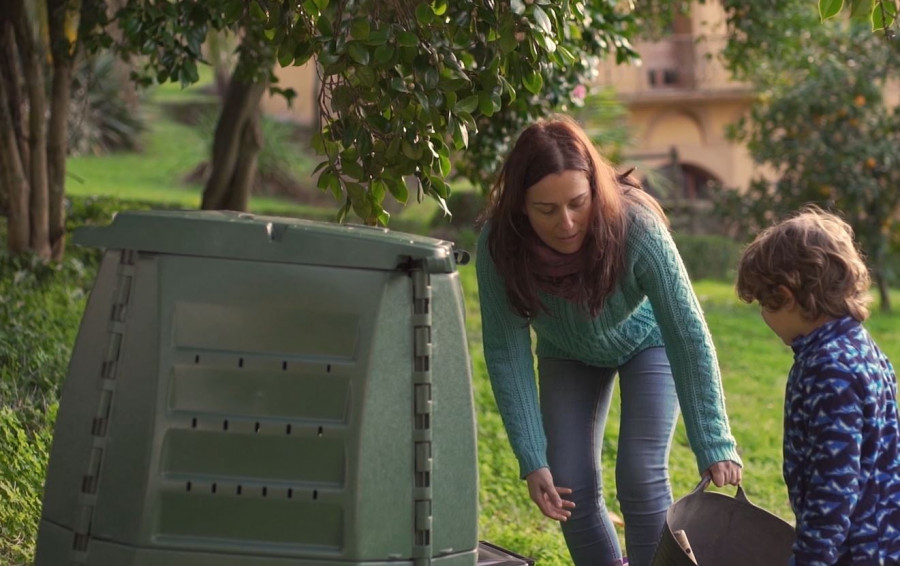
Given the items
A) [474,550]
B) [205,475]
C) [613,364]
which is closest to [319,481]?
[205,475]

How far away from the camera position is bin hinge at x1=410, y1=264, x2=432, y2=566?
2.71m

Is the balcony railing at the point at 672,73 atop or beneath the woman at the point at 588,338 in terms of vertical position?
atop

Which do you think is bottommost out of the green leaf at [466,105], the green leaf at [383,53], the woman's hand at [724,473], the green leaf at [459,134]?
the woman's hand at [724,473]

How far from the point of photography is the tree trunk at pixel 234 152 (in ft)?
34.5

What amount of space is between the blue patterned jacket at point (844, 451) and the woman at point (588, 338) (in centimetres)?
58

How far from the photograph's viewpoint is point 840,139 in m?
13.9

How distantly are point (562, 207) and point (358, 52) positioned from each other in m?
0.70

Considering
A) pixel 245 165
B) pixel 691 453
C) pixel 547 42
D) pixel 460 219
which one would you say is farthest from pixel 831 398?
pixel 460 219

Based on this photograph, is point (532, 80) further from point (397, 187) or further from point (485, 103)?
point (397, 187)

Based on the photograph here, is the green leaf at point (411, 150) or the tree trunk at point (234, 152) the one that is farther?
the tree trunk at point (234, 152)

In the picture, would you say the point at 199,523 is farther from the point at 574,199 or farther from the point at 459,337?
the point at 574,199

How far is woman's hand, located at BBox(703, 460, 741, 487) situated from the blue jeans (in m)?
0.27

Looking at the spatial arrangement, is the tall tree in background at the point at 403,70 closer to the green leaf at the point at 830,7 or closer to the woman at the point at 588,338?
the woman at the point at 588,338

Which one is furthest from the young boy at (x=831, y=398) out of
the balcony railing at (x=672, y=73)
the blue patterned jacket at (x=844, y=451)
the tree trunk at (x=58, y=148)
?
the balcony railing at (x=672, y=73)
